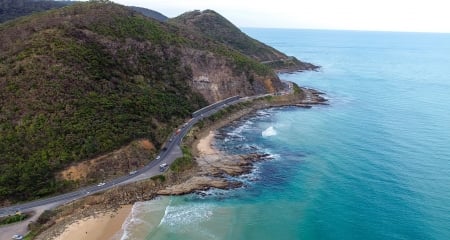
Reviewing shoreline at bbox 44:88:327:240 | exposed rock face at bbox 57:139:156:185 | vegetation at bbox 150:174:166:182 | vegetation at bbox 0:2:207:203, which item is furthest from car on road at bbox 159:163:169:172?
vegetation at bbox 0:2:207:203

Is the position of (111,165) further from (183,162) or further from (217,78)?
(217,78)

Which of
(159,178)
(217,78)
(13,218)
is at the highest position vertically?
(217,78)

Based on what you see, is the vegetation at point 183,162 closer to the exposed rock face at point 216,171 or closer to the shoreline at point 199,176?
the shoreline at point 199,176

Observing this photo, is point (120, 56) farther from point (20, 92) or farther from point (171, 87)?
point (20, 92)

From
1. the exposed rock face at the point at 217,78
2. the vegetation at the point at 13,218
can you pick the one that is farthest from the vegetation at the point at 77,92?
the vegetation at the point at 13,218

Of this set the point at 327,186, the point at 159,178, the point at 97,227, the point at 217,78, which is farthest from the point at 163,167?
the point at 217,78

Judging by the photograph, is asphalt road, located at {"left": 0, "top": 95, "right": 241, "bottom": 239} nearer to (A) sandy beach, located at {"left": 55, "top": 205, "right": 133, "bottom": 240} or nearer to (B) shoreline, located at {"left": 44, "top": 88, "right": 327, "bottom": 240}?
(B) shoreline, located at {"left": 44, "top": 88, "right": 327, "bottom": 240}
